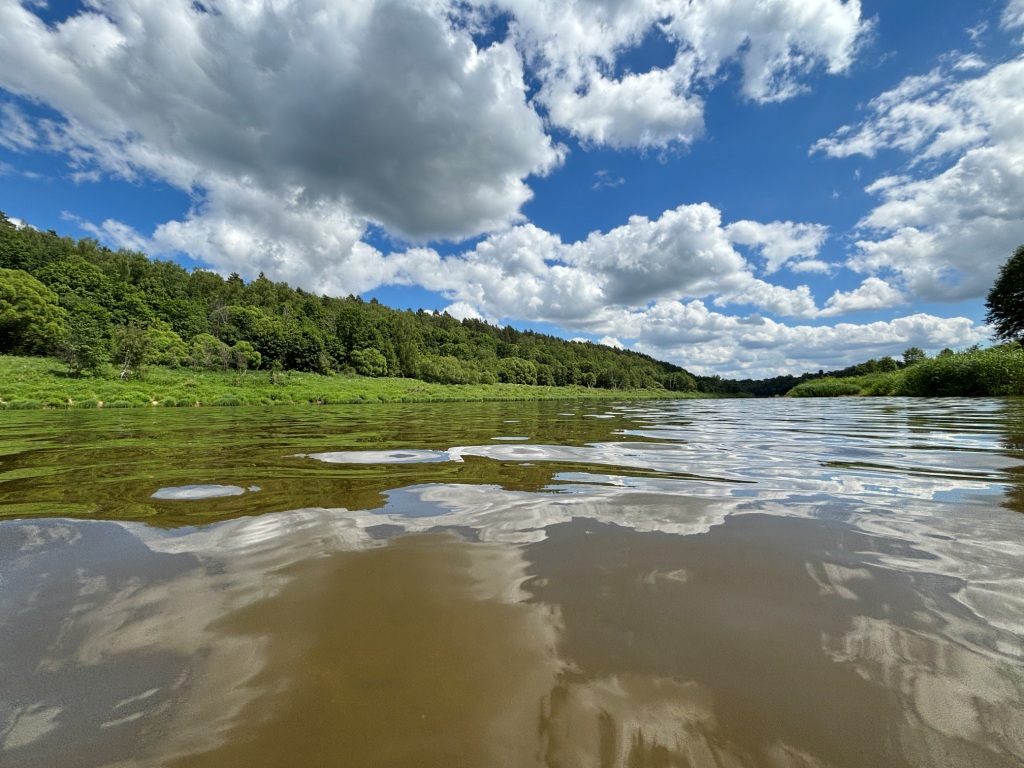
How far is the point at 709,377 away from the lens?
18125 cm

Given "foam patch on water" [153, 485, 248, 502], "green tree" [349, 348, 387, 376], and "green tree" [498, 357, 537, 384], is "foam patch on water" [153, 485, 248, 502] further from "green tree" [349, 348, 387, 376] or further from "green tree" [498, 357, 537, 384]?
"green tree" [498, 357, 537, 384]

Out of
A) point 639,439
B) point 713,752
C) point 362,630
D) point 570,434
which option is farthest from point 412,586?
point 570,434

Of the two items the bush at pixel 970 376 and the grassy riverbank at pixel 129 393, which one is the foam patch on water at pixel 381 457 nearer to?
the grassy riverbank at pixel 129 393

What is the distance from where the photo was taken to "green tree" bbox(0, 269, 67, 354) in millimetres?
46719

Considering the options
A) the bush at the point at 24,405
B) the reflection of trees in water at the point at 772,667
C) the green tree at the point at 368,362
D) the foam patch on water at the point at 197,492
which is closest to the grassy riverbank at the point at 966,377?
the reflection of trees in water at the point at 772,667

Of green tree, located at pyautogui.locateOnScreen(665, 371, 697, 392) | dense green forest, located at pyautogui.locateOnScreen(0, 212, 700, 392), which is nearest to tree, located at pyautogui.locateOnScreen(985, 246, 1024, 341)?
dense green forest, located at pyautogui.locateOnScreen(0, 212, 700, 392)

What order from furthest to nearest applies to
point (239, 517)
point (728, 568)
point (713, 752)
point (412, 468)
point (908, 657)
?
point (412, 468)
point (239, 517)
point (728, 568)
point (908, 657)
point (713, 752)

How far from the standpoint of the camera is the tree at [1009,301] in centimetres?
3144

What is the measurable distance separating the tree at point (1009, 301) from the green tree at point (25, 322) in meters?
86.6

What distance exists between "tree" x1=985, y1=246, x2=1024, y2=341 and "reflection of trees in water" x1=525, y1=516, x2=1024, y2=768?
1800 inches

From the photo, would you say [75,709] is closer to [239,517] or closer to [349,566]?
[349,566]

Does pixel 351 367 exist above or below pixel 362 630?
above

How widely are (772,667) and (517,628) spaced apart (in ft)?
2.43

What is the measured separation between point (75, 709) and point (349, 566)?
3.09 ft
